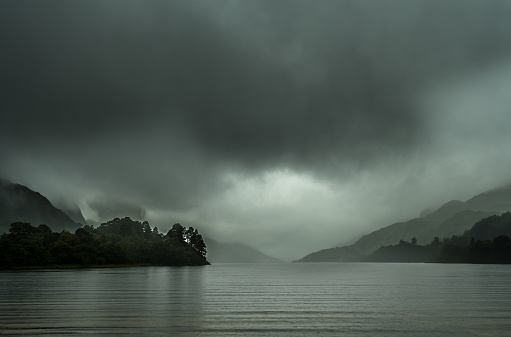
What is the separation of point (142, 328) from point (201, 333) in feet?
19.1

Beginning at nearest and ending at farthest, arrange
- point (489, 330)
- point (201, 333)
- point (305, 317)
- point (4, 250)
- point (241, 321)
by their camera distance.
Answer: point (201, 333) → point (489, 330) → point (241, 321) → point (305, 317) → point (4, 250)

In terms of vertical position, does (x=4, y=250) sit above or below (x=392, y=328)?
above

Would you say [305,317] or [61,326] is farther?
[305,317]

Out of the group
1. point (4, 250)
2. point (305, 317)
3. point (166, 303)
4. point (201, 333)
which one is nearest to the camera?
point (201, 333)

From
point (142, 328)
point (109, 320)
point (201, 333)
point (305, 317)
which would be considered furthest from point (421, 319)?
point (109, 320)

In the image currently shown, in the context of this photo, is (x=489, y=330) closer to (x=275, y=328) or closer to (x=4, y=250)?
(x=275, y=328)

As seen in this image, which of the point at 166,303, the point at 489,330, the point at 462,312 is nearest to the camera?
the point at 489,330

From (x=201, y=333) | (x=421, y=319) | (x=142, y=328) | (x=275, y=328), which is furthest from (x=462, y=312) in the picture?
(x=142, y=328)

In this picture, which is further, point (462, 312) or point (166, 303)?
point (166, 303)

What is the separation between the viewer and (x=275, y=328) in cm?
3697

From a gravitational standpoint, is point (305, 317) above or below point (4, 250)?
below

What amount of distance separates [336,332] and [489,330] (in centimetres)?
1344

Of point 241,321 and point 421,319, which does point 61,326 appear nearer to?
point 241,321

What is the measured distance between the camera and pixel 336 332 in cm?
3525
